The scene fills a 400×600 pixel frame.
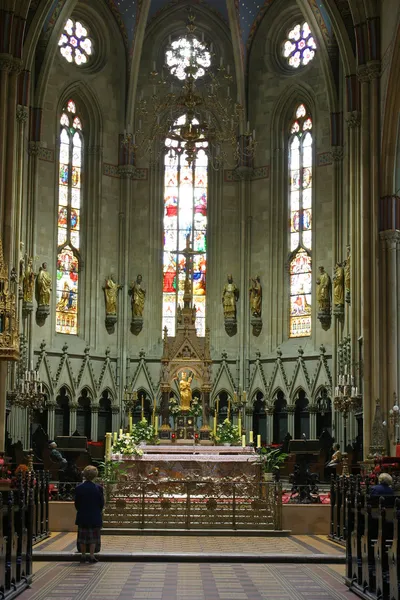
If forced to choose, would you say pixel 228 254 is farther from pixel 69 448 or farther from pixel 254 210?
pixel 69 448

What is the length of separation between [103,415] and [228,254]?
807 centimetres

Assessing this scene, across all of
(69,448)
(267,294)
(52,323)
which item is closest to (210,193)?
(267,294)

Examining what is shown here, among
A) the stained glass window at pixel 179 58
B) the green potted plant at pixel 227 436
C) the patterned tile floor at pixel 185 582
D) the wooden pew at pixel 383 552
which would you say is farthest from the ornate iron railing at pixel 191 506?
the stained glass window at pixel 179 58

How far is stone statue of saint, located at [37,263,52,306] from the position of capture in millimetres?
38000

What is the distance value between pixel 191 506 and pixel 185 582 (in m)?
7.98

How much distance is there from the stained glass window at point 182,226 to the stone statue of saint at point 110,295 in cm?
216

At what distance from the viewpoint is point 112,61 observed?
42031 millimetres

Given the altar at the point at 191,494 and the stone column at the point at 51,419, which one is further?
the stone column at the point at 51,419

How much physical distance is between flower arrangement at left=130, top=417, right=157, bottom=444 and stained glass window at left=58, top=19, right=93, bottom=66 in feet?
64.1

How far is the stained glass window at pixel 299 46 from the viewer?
41312 mm

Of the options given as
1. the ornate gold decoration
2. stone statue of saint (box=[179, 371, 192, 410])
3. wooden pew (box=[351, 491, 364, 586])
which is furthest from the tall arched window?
wooden pew (box=[351, 491, 364, 586])

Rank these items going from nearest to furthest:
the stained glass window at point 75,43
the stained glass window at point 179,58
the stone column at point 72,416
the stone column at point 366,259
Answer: the stone column at point 366,259, the stone column at point 72,416, the stained glass window at point 75,43, the stained glass window at point 179,58

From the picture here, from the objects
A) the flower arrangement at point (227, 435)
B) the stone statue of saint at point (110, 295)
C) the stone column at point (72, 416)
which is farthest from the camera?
the stone statue of saint at point (110, 295)

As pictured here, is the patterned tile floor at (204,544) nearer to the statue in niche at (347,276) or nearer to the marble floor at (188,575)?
the marble floor at (188,575)
